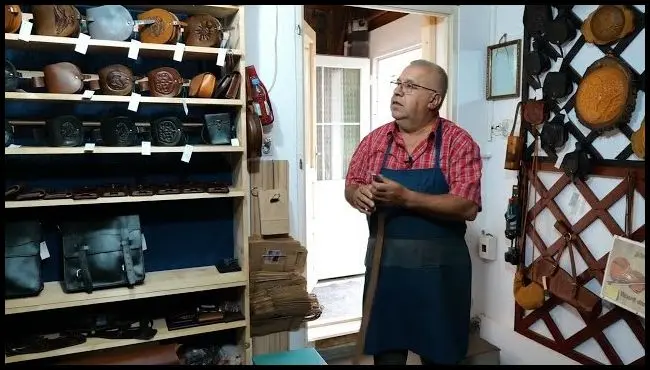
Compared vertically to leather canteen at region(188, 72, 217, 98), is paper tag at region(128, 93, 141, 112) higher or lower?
lower

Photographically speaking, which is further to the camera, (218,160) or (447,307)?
(218,160)

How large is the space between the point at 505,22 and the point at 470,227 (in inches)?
48.0

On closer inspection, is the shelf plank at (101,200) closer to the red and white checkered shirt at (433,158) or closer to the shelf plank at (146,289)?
the shelf plank at (146,289)

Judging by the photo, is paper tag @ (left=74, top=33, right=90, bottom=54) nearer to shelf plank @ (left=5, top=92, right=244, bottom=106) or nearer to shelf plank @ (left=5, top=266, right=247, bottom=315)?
shelf plank @ (left=5, top=92, right=244, bottom=106)

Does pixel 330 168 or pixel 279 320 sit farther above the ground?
pixel 330 168

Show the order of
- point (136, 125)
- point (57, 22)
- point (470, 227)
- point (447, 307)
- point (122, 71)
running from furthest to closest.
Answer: point (470, 227)
point (136, 125)
point (122, 71)
point (57, 22)
point (447, 307)

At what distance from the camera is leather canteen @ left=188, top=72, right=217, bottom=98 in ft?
6.79

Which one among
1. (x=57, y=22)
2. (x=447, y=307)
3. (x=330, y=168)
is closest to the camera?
(x=447, y=307)

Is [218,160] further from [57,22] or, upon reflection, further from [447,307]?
[447,307]

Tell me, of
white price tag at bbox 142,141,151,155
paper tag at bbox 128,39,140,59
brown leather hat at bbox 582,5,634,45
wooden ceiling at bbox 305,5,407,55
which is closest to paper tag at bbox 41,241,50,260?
white price tag at bbox 142,141,151,155

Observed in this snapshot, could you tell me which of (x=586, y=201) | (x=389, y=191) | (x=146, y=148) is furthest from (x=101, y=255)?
(x=586, y=201)

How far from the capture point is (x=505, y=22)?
2734 mm

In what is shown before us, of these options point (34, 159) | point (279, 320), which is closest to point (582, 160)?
point (279, 320)

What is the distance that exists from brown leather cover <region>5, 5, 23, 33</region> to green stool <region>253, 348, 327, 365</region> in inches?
67.5
